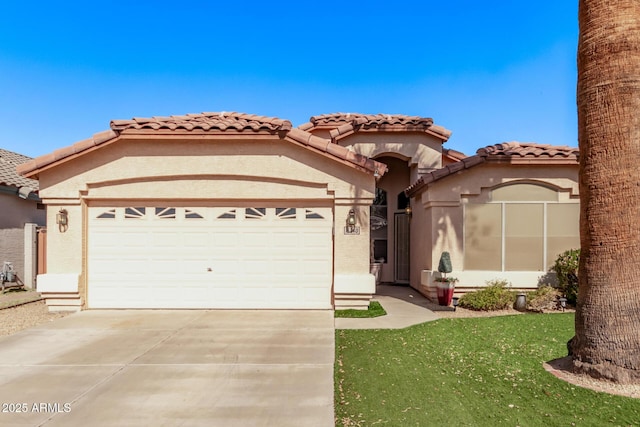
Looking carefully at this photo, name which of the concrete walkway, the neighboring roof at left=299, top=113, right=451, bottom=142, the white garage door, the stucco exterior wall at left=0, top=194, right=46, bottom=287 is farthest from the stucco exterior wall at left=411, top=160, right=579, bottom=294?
the stucco exterior wall at left=0, top=194, right=46, bottom=287

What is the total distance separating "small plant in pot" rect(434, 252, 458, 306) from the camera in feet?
29.4

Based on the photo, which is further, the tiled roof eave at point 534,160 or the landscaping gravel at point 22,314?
the tiled roof eave at point 534,160

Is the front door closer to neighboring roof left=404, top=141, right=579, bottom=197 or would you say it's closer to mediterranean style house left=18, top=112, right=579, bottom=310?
neighboring roof left=404, top=141, right=579, bottom=197

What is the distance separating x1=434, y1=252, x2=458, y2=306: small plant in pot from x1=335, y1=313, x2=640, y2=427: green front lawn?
1911 millimetres

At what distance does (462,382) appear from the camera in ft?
15.3

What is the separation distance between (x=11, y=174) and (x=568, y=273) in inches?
700

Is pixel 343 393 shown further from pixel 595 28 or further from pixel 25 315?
pixel 25 315

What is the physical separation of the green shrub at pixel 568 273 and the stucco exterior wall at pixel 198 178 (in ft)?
16.0

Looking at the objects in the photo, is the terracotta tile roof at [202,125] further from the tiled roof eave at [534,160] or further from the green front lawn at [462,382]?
the tiled roof eave at [534,160]

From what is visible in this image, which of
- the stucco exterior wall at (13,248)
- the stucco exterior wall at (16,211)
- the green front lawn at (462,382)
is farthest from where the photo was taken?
the stucco exterior wall at (16,211)

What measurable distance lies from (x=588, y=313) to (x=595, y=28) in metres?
3.61

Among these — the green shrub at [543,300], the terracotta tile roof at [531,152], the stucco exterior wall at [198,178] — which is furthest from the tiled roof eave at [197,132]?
the green shrub at [543,300]

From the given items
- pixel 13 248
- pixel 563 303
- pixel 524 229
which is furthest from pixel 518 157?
pixel 13 248

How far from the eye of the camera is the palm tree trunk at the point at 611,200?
172 inches
